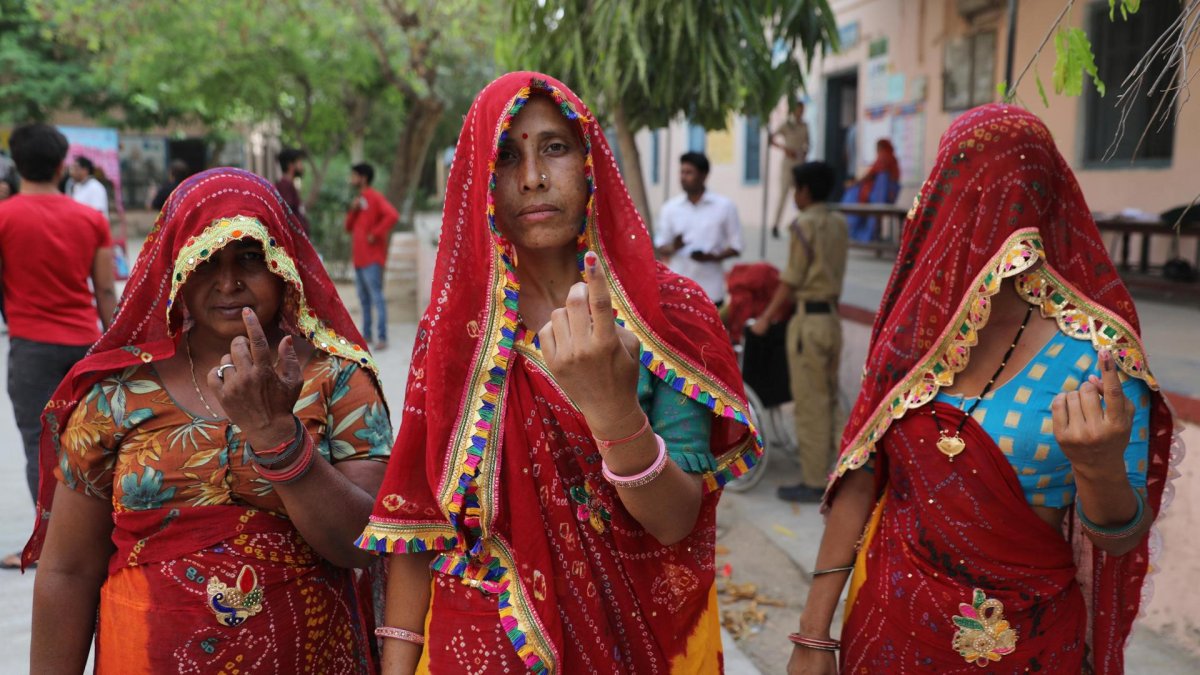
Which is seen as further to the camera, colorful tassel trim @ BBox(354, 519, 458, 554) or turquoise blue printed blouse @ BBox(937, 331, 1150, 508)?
turquoise blue printed blouse @ BBox(937, 331, 1150, 508)

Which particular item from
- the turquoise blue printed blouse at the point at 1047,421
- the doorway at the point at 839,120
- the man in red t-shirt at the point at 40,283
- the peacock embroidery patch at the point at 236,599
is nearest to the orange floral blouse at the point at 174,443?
the peacock embroidery patch at the point at 236,599

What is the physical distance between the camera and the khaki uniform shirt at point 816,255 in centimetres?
554

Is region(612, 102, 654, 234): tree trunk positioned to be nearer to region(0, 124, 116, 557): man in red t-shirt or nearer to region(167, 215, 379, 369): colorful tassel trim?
region(0, 124, 116, 557): man in red t-shirt

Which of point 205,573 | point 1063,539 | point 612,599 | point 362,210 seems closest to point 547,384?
point 612,599

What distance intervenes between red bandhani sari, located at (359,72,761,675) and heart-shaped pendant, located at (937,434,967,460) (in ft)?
1.68

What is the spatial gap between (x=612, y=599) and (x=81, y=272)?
3.92 meters

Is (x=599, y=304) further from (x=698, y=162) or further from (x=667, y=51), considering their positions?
(x=698, y=162)

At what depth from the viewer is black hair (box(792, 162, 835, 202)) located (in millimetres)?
5590

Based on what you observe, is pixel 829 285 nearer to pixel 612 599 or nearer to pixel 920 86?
pixel 612 599

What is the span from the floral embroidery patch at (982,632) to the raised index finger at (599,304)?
43.8 inches

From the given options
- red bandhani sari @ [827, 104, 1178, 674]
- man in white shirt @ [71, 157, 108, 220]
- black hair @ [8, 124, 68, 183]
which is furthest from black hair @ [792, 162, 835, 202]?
man in white shirt @ [71, 157, 108, 220]

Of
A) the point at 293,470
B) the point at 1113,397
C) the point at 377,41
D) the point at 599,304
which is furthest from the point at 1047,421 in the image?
the point at 377,41

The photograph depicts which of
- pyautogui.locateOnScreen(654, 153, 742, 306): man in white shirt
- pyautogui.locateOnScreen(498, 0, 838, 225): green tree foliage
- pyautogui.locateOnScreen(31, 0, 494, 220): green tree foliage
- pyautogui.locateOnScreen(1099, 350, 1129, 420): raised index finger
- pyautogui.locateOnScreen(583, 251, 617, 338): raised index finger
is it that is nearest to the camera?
pyautogui.locateOnScreen(583, 251, 617, 338): raised index finger

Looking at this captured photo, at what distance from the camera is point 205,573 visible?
1.83 meters
